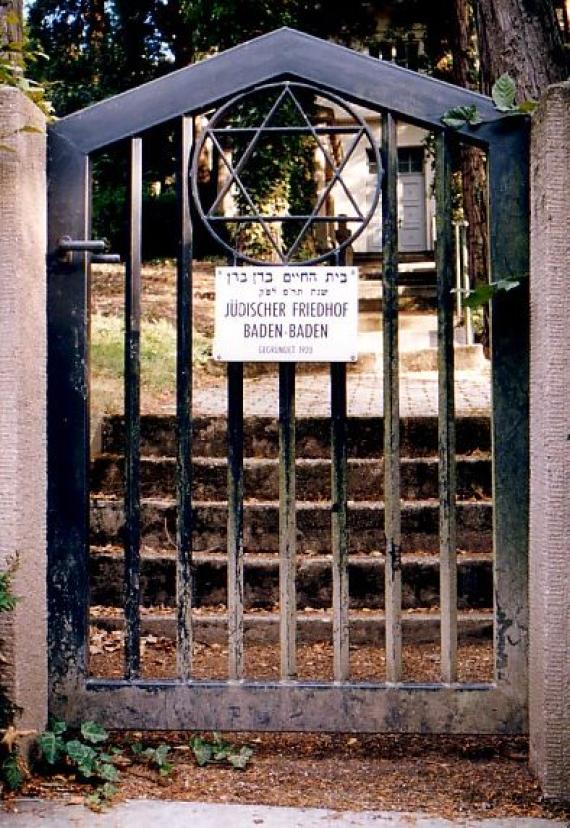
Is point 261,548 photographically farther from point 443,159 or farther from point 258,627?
point 443,159

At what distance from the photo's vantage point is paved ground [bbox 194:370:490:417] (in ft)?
20.5

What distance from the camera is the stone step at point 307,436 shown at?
524 cm

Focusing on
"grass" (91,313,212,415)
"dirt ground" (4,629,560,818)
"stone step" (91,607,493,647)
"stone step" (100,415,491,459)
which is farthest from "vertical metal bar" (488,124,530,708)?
"grass" (91,313,212,415)

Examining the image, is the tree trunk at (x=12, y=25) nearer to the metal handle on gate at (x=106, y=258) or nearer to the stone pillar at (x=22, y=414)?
the stone pillar at (x=22, y=414)

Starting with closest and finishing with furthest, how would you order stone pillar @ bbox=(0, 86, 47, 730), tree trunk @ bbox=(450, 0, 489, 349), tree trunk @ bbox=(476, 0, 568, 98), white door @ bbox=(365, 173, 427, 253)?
1. stone pillar @ bbox=(0, 86, 47, 730)
2. tree trunk @ bbox=(476, 0, 568, 98)
3. tree trunk @ bbox=(450, 0, 489, 349)
4. white door @ bbox=(365, 173, 427, 253)

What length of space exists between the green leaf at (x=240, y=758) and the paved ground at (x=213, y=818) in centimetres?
38

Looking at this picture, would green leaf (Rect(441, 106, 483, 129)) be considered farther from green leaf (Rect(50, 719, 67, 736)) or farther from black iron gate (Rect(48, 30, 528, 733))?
green leaf (Rect(50, 719, 67, 736))

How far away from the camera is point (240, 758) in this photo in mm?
3115

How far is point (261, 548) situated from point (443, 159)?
2198 millimetres

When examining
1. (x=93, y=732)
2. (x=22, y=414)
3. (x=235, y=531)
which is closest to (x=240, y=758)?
(x=93, y=732)

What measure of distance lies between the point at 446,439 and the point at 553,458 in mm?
425

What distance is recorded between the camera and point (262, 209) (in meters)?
11.3

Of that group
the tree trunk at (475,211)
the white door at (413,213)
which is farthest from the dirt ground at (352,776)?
the white door at (413,213)

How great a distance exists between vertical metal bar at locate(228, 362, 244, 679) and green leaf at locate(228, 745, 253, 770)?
24 centimetres
